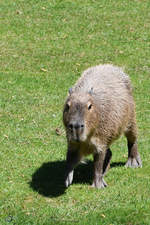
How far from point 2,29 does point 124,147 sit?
7736 mm

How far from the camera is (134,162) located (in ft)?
28.3

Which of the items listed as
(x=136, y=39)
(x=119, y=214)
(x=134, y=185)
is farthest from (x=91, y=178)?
(x=136, y=39)

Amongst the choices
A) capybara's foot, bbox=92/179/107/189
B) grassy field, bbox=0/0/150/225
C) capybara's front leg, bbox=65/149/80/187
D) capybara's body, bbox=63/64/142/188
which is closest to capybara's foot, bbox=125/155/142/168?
capybara's body, bbox=63/64/142/188

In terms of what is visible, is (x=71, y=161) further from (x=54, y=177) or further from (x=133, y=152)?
(x=133, y=152)

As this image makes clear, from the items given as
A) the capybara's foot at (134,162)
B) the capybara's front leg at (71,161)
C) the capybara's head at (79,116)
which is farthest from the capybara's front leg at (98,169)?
the capybara's foot at (134,162)

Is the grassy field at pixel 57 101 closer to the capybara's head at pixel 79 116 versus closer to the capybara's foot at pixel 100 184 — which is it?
the capybara's foot at pixel 100 184

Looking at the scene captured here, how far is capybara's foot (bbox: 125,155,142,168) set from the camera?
8.62m

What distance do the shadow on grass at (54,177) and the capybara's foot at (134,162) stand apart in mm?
222

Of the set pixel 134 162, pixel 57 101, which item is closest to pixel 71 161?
pixel 134 162

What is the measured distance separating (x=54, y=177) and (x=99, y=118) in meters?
1.23

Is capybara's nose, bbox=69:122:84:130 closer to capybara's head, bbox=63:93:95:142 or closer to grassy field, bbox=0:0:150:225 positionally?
capybara's head, bbox=63:93:95:142

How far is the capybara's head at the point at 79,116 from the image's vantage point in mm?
6771

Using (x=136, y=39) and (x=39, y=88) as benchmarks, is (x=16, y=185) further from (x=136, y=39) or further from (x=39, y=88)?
(x=136, y=39)

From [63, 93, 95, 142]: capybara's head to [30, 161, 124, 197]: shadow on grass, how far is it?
96 cm
